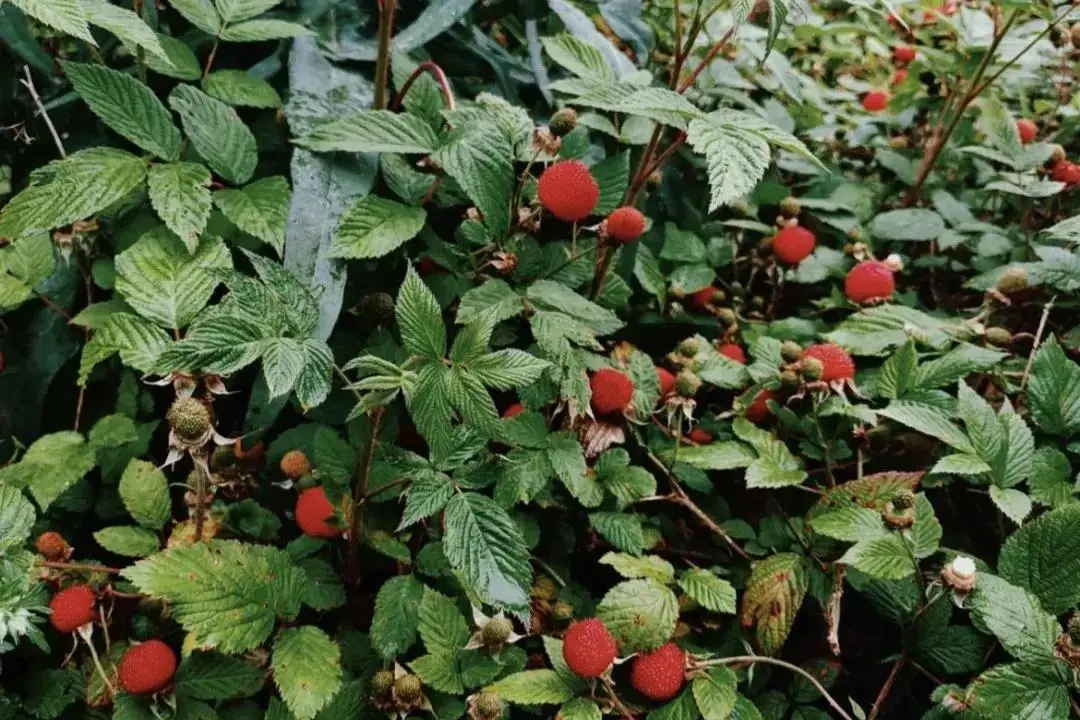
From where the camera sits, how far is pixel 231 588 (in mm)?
640

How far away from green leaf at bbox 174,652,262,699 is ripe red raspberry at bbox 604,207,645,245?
0.53 metres

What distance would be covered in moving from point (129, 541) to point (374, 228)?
1.24 feet

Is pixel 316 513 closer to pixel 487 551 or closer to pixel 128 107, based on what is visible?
pixel 487 551

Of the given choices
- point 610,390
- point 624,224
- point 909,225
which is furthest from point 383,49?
point 909,225

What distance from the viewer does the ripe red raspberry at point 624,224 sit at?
2.51ft

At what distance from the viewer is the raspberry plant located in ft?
2.02

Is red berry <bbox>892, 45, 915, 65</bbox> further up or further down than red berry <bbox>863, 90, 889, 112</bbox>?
further up

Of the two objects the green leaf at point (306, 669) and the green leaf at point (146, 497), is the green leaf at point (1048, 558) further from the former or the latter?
the green leaf at point (146, 497)

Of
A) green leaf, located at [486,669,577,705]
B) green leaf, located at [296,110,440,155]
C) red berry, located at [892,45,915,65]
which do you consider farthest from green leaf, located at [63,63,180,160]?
red berry, located at [892,45,915,65]

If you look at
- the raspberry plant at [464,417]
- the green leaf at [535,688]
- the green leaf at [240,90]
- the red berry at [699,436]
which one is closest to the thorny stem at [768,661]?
the raspberry plant at [464,417]

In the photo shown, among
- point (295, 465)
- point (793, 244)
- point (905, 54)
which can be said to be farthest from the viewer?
point (905, 54)

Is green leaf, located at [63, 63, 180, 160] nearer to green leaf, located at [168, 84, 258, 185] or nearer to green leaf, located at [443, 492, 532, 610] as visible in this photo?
green leaf, located at [168, 84, 258, 185]

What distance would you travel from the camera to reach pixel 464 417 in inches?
21.9

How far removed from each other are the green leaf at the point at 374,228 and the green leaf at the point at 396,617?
314 mm
